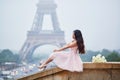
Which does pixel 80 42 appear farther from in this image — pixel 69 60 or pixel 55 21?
pixel 55 21

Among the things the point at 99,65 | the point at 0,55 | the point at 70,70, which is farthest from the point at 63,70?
the point at 0,55

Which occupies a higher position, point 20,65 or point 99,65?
point 99,65

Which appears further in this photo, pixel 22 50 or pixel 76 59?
pixel 22 50

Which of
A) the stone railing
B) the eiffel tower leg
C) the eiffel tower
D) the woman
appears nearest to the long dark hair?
the woman

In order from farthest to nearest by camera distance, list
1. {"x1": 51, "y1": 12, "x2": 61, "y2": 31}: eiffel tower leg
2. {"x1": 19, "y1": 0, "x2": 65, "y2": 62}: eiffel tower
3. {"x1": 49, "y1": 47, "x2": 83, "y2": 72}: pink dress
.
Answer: {"x1": 51, "y1": 12, "x2": 61, "y2": 31}: eiffel tower leg
{"x1": 19, "y1": 0, "x2": 65, "y2": 62}: eiffel tower
{"x1": 49, "y1": 47, "x2": 83, "y2": 72}: pink dress

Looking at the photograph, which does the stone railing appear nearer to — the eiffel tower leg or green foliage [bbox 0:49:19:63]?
green foliage [bbox 0:49:19:63]

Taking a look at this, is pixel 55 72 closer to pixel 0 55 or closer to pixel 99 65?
pixel 99 65

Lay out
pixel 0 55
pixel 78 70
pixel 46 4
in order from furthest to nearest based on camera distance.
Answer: pixel 46 4 → pixel 0 55 → pixel 78 70
